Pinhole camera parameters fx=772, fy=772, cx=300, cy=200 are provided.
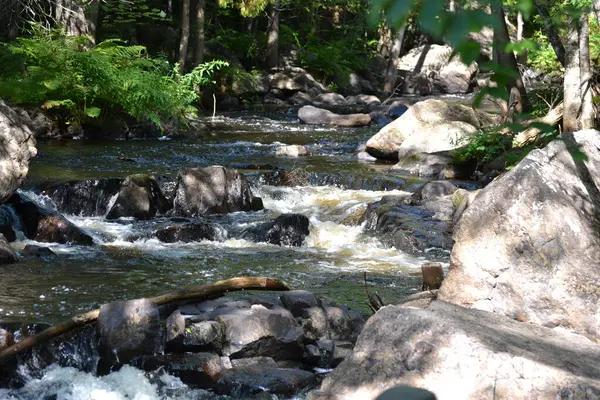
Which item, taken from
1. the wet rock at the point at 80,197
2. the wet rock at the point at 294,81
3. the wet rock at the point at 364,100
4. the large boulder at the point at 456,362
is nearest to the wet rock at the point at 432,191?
the wet rock at the point at 80,197

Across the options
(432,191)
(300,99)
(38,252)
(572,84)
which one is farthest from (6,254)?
(300,99)

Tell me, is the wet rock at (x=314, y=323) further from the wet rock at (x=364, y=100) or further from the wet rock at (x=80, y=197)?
the wet rock at (x=364, y=100)

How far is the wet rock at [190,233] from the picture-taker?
1025cm

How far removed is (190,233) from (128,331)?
461cm

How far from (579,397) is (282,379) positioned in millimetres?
2516

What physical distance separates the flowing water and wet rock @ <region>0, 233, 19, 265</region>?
0.13 meters

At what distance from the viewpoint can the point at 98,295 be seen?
24.0 ft

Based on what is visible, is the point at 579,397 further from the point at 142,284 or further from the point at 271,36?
the point at 271,36

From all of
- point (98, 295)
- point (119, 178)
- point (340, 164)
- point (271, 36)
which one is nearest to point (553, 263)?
point (98, 295)

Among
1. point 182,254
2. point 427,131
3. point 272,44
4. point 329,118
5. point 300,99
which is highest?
point 272,44

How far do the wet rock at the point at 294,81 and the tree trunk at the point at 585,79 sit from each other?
16.7 metres

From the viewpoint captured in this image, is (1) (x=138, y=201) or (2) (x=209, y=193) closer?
(1) (x=138, y=201)

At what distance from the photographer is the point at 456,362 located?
3592 mm

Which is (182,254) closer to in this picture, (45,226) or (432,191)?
(45,226)
